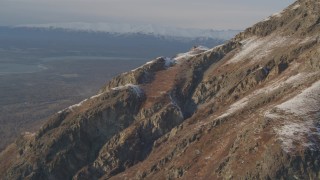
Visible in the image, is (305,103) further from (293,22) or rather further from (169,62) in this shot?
(169,62)

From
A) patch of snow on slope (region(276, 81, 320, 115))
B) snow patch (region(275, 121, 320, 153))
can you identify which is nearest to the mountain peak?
patch of snow on slope (region(276, 81, 320, 115))

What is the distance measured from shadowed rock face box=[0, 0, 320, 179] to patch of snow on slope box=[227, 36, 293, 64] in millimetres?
362

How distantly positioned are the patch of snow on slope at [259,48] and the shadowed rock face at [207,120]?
1.19 feet

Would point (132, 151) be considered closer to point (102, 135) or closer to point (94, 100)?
point (102, 135)

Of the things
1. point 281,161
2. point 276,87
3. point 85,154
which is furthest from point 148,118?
point 281,161

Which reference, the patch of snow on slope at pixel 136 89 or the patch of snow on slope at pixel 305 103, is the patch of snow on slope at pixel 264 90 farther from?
the patch of snow on slope at pixel 136 89

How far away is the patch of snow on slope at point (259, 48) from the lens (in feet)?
398

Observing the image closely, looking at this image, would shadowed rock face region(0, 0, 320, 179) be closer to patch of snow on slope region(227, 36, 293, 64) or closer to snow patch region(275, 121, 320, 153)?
snow patch region(275, 121, 320, 153)

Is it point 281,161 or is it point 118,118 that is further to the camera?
point 118,118

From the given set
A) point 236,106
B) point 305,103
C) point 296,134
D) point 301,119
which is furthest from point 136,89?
point 296,134

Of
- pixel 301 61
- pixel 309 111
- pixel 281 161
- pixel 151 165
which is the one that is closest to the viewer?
pixel 281 161

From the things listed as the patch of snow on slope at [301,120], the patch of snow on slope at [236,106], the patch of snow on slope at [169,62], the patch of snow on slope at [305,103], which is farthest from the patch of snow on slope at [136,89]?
the patch of snow on slope at [305,103]

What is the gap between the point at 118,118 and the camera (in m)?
114

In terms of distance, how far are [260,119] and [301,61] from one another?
2954 centimetres
